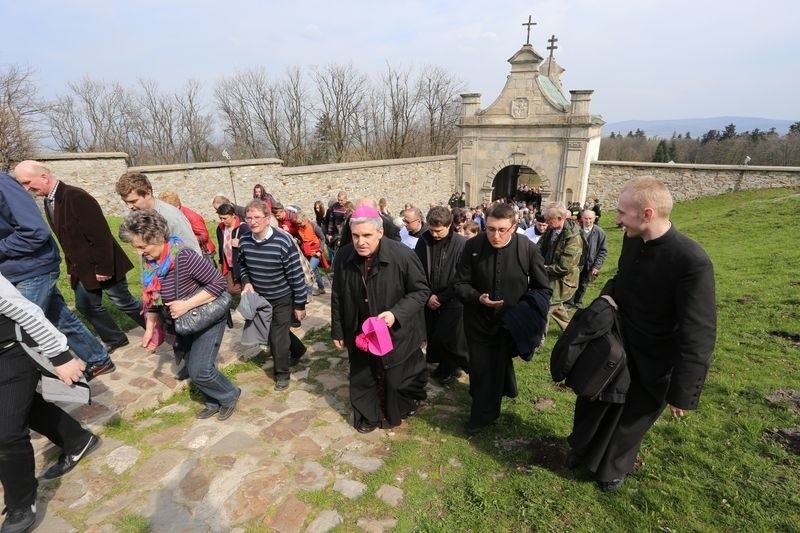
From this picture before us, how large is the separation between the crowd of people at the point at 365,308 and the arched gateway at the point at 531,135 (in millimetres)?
15976

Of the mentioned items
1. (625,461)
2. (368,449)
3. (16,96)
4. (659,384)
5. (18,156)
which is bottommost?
(368,449)

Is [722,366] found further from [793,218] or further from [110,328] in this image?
[793,218]

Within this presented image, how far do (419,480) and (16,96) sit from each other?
26.6 meters

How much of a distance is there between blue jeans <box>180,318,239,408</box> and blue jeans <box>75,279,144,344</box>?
1403 mm

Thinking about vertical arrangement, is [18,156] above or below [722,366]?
above

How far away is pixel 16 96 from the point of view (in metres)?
18.7

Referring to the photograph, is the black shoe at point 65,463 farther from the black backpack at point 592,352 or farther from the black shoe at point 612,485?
the black shoe at point 612,485

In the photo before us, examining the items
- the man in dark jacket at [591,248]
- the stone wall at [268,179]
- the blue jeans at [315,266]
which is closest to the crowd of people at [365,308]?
the blue jeans at [315,266]

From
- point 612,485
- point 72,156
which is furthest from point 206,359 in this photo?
point 72,156

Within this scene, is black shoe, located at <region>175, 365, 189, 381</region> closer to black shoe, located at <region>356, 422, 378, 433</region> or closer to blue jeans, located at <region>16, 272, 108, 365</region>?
blue jeans, located at <region>16, 272, 108, 365</region>

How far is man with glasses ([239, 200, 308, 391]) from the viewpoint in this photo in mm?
3693

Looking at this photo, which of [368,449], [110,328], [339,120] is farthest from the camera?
[339,120]

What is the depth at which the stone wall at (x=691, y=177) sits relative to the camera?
1653 centimetres

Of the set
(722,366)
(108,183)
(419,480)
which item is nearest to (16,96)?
(108,183)
